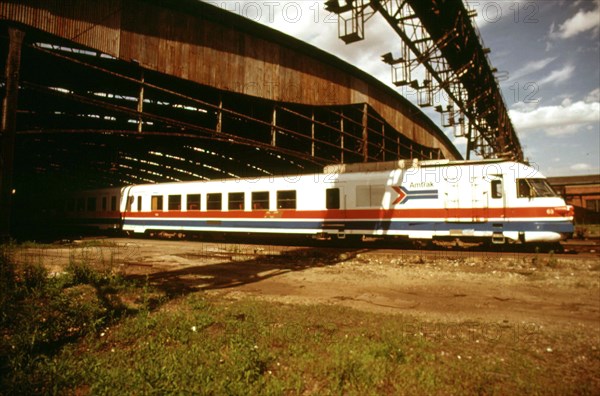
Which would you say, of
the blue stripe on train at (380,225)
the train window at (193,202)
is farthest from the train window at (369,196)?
the train window at (193,202)

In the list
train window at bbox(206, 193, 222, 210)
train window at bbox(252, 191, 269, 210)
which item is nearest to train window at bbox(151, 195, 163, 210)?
train window at bbox(206, 193, 222, 210)

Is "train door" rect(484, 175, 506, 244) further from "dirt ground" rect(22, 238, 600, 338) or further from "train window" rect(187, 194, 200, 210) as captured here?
"train window" rect(187, 194, 200, 210)

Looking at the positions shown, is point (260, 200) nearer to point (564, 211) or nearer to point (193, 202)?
point (193, 202)

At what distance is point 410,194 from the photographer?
44.8ft

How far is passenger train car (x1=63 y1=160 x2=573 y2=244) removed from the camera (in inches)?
471

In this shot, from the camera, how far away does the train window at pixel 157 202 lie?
1980 cm

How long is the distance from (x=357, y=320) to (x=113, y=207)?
21.5 meters

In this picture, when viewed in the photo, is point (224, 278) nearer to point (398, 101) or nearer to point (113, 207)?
point (113, 207)

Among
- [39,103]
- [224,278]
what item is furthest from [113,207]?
[224,278]

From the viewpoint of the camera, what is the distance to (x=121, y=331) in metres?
5.05

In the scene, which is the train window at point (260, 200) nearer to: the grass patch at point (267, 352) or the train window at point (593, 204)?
the grass patch at point (267, 352)

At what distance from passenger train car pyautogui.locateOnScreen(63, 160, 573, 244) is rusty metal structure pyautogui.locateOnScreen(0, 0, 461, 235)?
4.12m

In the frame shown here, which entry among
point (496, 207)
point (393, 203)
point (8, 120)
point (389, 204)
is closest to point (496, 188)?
point (496, 207)

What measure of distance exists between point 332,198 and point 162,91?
33.0 feet
